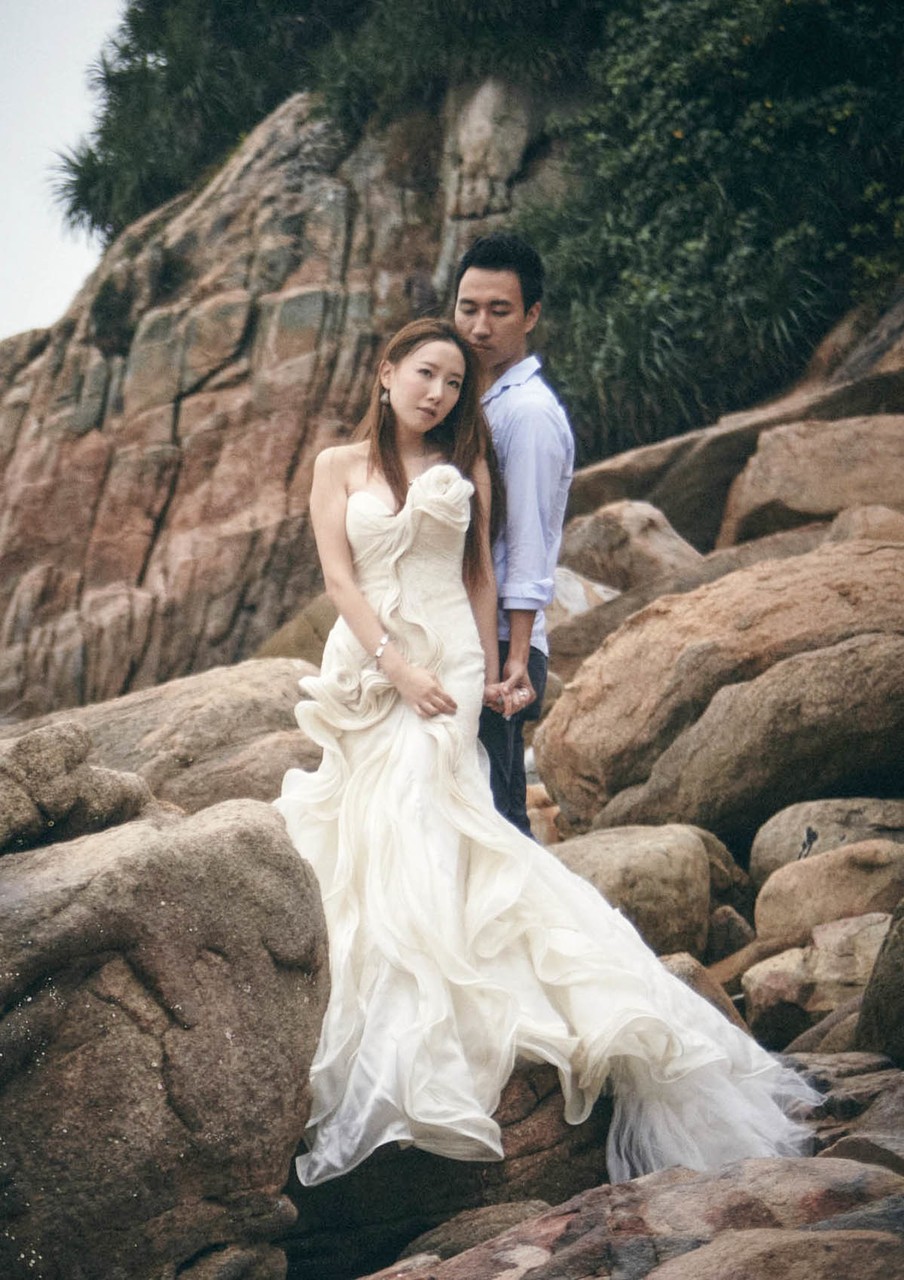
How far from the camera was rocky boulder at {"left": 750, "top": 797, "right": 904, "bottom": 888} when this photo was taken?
6.20 m

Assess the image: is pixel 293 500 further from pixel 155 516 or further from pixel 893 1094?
pixel 893 1094

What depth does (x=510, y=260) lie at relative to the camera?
4547 millimetres

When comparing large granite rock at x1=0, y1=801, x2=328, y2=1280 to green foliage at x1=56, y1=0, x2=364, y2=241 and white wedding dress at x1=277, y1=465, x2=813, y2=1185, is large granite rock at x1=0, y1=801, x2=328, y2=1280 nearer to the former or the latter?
white wedding dress at x1=277, y1=465, x2=813, y2=1185

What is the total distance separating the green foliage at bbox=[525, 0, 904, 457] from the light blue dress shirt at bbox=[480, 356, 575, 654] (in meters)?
9.55

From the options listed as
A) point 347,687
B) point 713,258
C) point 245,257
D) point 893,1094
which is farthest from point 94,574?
point 893,1094

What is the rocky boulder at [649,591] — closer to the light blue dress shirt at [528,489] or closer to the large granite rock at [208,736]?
the large granite rock at [208,736]

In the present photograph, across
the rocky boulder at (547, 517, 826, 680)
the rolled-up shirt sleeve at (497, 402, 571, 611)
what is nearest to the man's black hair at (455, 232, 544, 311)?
the rolled-up shirt sleeve at (497, 402, 571, 611)

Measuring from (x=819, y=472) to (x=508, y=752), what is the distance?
7350 millimetres

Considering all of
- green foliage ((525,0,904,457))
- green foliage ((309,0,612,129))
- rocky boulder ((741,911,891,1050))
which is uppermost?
green foliage ((309,0,612,129))

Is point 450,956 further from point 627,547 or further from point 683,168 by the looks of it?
point 683,168

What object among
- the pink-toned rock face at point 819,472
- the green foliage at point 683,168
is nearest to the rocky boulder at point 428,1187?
the pink-toned rock face at point 819,472

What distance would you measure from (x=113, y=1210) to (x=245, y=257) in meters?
14.4

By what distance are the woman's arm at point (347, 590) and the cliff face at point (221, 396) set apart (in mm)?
10754

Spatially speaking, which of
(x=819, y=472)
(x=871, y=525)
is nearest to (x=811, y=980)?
(x=871, y=525)
